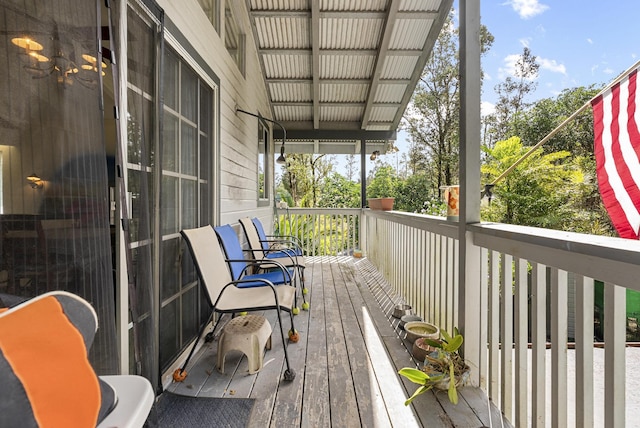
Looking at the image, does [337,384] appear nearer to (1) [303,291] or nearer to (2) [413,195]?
(1) [303,291]

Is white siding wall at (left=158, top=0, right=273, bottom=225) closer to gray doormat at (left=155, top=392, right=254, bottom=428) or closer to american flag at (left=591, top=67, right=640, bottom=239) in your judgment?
gray doormat at (left=155, top=392, right=254, bottom=428)

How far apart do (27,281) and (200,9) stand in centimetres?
244

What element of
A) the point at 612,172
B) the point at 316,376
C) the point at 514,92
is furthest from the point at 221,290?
the point at 514,92

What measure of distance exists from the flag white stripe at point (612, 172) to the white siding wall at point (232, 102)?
9.13 ft

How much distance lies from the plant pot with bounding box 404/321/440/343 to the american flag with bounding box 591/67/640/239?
1314 millimetres

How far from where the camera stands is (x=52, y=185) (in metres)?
0.99

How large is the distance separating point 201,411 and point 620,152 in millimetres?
2778

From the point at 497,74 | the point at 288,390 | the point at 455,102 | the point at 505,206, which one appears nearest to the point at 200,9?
the point at 288,390

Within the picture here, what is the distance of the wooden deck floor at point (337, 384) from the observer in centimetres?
159

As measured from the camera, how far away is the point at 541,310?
Result: 4.52 ft

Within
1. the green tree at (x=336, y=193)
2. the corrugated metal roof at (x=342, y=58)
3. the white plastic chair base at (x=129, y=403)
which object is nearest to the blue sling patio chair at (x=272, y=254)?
the white plastic chair base at (x=129, y=403)

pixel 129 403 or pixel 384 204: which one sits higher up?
pixel 384 204

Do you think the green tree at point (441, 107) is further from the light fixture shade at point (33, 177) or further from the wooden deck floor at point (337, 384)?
the light fixture shade at point (33, 177)

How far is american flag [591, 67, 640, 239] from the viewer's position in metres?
1.63
